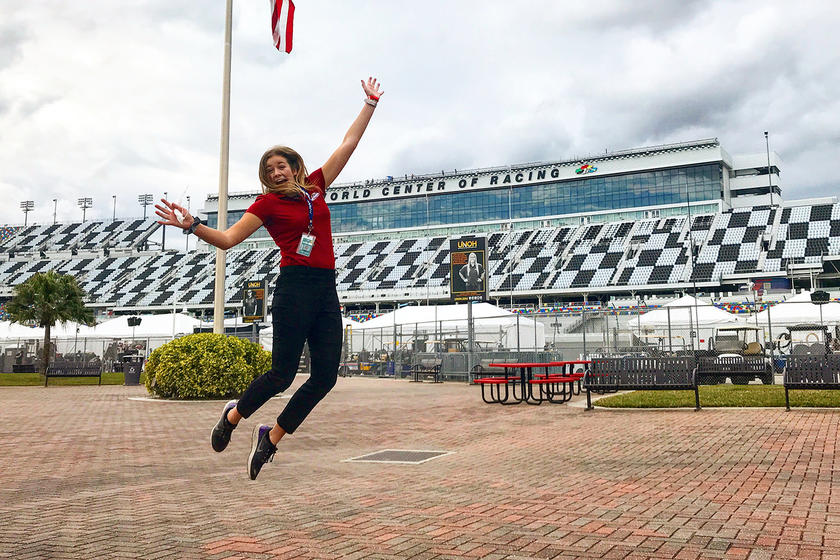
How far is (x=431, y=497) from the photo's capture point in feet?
15.7

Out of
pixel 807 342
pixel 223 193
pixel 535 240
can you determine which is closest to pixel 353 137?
pixel 223 193

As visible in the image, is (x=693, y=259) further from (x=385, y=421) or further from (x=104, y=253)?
(x=104, y=253)

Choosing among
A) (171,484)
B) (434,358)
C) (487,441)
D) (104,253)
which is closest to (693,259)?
(434,358)

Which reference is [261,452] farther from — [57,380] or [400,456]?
[57,380]

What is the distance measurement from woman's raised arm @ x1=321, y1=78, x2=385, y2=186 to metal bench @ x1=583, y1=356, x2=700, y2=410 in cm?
839

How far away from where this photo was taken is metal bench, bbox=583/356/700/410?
452 inches

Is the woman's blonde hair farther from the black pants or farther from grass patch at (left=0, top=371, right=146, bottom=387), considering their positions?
grass patch at (left=0, top=371, right=146, bottom=387)

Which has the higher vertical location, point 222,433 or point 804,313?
point 804,313

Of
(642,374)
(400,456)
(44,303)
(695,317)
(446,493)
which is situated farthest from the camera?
(44,303)

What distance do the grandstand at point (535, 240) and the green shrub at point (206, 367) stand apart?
4506 cm

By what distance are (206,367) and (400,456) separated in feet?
28.5

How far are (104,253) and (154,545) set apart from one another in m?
88.5

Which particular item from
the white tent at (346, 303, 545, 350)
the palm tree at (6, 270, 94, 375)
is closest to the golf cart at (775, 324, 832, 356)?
the white tent at (346, 303, 545, 350)

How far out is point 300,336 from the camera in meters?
4.05
